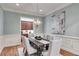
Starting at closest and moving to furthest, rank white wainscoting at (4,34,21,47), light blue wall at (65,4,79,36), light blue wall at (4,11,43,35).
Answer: light blue wall at (4,11,43,35) < white wainscoting at (4,34,21,47) < light blue wall at (65,4,79,36)

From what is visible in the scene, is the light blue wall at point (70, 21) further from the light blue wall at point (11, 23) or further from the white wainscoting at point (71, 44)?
the light blue wall at point (11, 23)

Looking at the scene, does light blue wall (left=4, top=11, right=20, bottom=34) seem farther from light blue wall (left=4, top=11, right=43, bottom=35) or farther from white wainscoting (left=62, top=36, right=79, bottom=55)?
white wainscoting (left=62, top=36, right=79, bottom=55)

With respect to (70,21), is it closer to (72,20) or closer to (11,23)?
(72,20)

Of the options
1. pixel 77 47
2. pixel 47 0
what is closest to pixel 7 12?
pixel 47 0

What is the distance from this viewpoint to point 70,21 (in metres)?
3.05

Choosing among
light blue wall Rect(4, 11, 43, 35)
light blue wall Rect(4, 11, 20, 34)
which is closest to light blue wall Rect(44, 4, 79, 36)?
light blue wall Rect(4, 11, 43, 35)

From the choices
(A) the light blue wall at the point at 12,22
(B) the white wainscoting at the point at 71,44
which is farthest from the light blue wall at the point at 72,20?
(A) the light blue wall at the point at 12,22

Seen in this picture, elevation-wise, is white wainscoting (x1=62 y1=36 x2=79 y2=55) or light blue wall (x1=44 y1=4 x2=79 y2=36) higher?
light blue wall (x1=44 y1=4 x2=79 y2=36)

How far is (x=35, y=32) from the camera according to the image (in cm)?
286

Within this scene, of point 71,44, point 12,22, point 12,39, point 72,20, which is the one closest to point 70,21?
point 72,20

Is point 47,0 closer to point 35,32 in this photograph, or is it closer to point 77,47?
point 35,32

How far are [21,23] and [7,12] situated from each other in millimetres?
577

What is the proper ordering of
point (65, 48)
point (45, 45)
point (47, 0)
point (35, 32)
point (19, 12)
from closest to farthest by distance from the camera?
point (47, 0) < point (45, 45) < point (19, 12) < point (35, 32) < point (65, 48)

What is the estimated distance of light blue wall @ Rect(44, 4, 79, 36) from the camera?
9.27ft
